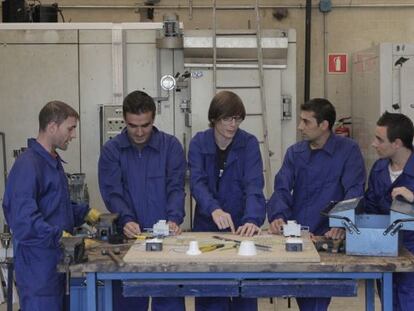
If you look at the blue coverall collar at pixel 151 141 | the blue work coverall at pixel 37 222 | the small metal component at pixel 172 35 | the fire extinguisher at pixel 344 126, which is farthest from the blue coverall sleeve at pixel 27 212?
the fire extinguisher at pixel 344 126

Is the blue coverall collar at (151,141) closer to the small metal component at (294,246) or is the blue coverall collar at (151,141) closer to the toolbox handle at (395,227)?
the small metal component at (294,246)

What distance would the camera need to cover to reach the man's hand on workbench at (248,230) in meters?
2.68

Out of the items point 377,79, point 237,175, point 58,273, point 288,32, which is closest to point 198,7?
point 288,32

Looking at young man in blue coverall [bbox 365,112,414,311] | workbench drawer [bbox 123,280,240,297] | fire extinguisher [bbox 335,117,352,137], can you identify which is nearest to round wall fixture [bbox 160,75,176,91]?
fire extinguisher [bbox 335,117,352,137]

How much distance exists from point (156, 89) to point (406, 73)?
1700 millimetres

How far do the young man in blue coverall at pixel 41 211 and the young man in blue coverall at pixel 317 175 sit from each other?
92 centimetres

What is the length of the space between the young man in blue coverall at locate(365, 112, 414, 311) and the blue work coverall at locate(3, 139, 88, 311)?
1.27 metres

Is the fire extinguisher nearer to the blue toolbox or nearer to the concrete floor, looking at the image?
the concrete floor

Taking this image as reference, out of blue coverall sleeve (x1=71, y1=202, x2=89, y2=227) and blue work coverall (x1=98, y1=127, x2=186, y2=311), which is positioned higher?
blue work coverall (x1=98, y1=127, x2=186, y2=311)

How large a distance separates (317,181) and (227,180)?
39 cm

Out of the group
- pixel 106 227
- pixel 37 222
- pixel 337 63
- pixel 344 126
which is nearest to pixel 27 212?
pixel 37 222

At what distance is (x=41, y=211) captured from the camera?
248cm

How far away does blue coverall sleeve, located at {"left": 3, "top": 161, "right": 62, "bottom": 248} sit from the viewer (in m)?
2.32

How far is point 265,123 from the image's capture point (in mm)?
4465
